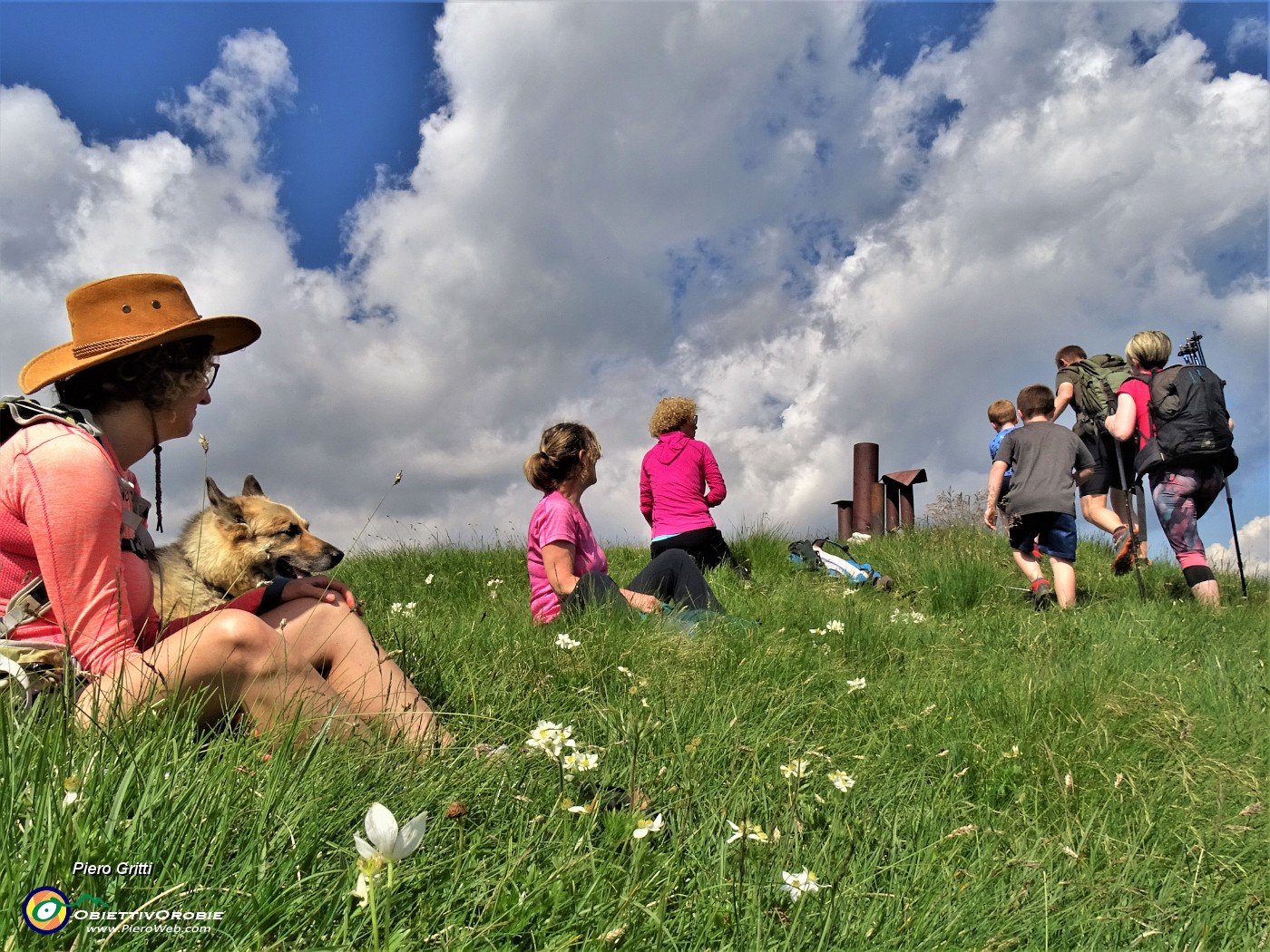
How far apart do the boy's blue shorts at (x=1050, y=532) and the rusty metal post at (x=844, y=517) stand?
18.0ft

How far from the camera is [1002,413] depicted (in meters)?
11.5

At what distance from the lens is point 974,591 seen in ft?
27.0

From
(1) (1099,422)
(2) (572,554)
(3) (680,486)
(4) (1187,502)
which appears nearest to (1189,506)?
(4) (1187,502)

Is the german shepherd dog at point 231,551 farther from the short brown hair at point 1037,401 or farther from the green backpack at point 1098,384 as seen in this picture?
the green backpack at point 1098,384

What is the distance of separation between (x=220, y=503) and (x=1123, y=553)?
9.81 m

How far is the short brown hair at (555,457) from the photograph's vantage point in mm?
5777

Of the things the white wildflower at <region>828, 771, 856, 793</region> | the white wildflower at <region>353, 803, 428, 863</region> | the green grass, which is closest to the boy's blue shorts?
the green grass

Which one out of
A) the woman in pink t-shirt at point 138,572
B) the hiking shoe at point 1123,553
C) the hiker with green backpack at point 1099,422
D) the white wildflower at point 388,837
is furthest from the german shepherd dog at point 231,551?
the hiker with green backpack at point 1099,422

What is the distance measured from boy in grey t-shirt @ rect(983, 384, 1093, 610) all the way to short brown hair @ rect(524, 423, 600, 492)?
4914mm

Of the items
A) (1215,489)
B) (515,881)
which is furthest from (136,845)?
(1215,489)

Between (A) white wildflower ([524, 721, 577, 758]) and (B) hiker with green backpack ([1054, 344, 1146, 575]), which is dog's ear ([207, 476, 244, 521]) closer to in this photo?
(A) white wildflower ([524, 721, 577, 758])

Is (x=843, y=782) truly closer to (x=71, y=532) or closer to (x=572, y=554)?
(x=71, y=532)

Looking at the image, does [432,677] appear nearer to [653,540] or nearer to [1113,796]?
[1113,796]

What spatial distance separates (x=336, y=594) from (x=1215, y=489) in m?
8.39
